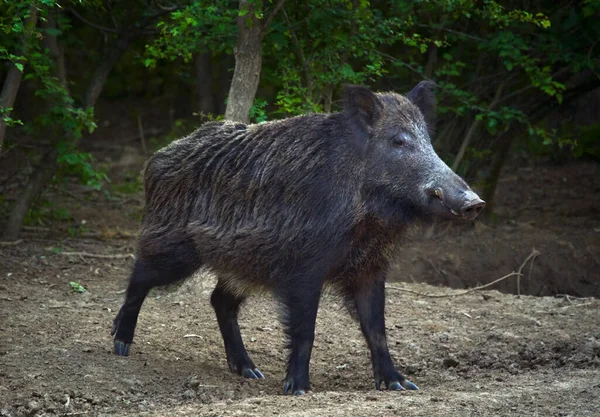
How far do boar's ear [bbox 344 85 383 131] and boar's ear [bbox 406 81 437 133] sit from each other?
0.36 metres

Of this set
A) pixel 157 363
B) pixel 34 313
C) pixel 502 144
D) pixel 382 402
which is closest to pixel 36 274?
pixel 34 313

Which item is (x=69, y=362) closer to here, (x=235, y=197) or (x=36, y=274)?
(x=235, y=197)

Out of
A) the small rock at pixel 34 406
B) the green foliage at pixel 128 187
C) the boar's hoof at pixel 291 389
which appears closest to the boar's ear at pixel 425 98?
the boar's hoof at pixel 291 389

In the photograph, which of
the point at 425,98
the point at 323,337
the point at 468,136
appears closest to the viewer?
the point at 425,98

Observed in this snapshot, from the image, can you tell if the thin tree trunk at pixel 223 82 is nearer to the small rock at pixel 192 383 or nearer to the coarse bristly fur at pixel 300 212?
the coarse bristly fur at pixel 300 212

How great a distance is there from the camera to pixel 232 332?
237 inches

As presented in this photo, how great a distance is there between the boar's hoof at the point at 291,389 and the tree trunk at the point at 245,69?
253 cm

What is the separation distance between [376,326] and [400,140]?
3.65 feet

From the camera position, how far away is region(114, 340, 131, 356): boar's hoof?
5.84 m

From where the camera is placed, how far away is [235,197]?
575cm

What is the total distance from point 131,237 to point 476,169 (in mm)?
3662

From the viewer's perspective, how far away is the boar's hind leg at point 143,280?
589 centimetres

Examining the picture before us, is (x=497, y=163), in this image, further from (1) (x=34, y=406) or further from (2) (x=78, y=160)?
(1) (x=34, y=406)

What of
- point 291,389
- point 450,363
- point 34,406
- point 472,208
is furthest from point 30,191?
point 472,208
